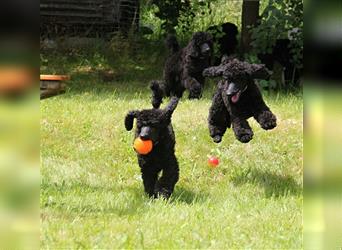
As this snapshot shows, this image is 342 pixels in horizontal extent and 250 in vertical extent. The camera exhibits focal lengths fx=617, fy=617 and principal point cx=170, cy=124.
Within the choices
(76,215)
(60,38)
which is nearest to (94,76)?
(60,38)

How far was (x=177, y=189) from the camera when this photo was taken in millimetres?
4605

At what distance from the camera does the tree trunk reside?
27.7ft

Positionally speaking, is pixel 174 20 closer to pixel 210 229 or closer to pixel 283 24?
pixel 283 24

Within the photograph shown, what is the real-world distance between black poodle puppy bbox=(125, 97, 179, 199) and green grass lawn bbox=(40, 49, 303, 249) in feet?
0.37

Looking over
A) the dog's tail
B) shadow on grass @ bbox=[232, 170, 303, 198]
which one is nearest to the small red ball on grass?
shadow on grass @ bbox=[232, 170, 303, 198]

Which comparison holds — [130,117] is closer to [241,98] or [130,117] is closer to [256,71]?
[241,98]

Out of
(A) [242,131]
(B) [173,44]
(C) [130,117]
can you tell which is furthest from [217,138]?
(B) [173,44]

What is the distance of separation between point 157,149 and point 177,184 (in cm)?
68

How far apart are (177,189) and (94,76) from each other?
418cm

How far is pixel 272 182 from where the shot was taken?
4762mm

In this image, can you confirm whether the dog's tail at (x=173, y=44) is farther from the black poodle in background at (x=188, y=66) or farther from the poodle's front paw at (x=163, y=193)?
the poodle's front paw at (x=163, y=193)

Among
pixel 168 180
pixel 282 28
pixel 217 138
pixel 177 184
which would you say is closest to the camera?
pixel 168 180

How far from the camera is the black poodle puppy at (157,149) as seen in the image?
4.01m

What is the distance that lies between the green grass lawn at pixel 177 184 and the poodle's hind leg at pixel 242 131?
457mm
